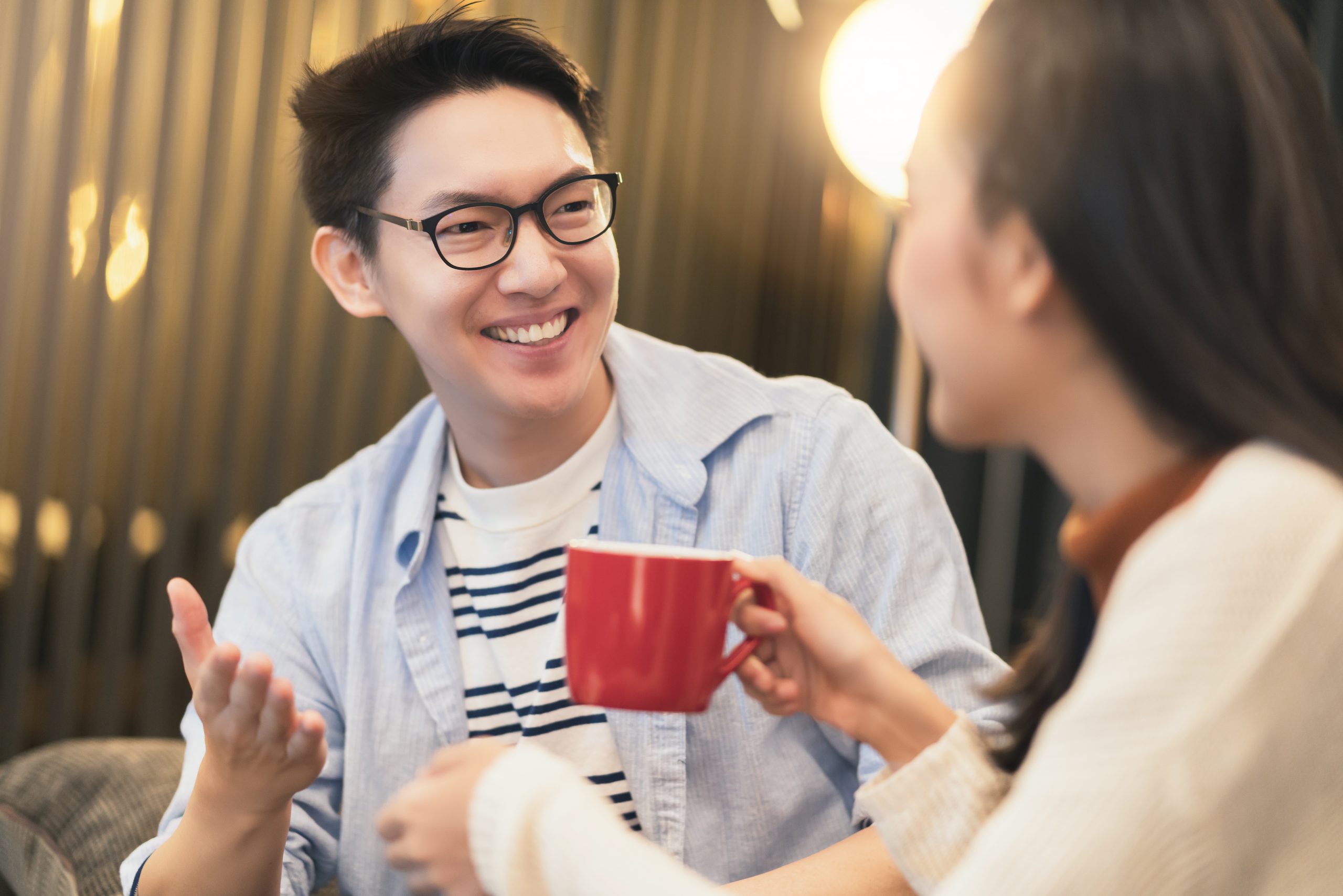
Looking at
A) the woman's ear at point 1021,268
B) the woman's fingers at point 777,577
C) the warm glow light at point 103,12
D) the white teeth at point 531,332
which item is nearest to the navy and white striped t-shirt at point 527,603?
the white teeth at point 531,332

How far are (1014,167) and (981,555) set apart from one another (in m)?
2.19

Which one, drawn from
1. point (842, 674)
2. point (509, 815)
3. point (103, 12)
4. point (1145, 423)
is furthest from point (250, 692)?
point (103, 12)

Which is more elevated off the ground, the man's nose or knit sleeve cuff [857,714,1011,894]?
the man's nose

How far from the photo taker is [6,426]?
2121 millimetres

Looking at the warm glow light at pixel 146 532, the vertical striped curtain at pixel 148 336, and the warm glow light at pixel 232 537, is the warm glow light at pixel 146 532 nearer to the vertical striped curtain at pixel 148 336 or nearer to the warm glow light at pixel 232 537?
the vertical striped curtain at pixel 148 336

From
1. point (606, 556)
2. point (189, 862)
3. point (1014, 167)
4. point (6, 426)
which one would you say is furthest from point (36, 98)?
point (1014, 167)

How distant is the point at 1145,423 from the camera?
678 millimetres

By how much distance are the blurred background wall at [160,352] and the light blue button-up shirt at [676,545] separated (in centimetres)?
92

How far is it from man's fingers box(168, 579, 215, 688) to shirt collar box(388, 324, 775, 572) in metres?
0.39

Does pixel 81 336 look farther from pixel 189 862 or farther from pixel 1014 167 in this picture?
pixel 1014 167

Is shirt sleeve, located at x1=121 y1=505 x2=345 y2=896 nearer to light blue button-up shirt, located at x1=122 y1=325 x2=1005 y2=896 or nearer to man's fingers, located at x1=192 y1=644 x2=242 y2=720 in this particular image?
light blue button-up shirt, located at x1=122 y1=325 x2=1005 y2=896

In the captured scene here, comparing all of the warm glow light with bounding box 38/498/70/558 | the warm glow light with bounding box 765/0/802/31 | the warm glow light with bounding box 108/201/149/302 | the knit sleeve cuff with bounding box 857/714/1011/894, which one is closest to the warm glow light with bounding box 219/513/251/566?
the warm glow light with bounding box 38/498/70/558

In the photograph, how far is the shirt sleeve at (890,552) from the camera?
1.20 m

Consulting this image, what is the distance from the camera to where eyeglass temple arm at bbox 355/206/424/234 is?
4.59 ft
